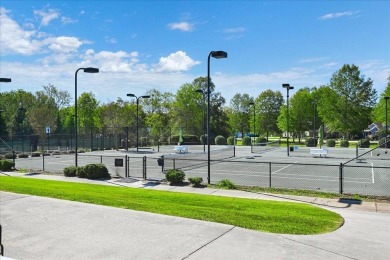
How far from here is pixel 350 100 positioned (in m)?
68.4

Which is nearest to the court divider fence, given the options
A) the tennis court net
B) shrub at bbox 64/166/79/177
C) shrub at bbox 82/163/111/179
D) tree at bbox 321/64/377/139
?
shrub at bbox 82/163/111/179

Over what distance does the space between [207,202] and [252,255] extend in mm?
5330

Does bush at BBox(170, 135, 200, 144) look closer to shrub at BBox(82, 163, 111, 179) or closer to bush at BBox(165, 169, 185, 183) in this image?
shrub at BBox(82, 163, 111, 179)

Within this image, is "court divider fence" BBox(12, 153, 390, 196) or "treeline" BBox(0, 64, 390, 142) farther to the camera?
"treeline" BBox(0, 64, 390, 142)

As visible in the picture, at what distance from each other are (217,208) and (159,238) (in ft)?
11.3

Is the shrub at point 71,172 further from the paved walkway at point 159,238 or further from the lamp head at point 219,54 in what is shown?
the lamp head at point 219,54

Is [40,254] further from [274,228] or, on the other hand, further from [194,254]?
[274,228]

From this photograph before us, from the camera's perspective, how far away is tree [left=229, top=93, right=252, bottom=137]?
282ft

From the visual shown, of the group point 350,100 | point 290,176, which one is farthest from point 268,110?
point 290,176

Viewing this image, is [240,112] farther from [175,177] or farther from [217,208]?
[217,208]

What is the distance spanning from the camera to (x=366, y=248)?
773 centimetres

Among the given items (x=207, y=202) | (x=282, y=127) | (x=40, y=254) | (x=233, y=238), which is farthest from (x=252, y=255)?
(x=282, y=127)

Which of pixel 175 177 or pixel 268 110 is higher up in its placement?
pixel 268 110

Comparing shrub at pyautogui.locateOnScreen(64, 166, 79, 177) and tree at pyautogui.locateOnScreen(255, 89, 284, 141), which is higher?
tree at pyautogui.locateOnScreen(255, 89, 284, 141)
